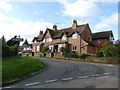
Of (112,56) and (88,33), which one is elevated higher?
(88,33)

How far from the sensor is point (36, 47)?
127ft

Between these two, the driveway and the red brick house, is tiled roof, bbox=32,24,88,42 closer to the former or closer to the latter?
the red brick house

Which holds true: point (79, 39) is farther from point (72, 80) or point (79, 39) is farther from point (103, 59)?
point (72, 80)

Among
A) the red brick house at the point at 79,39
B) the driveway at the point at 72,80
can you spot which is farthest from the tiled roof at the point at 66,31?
the driveway at the point at 72,80

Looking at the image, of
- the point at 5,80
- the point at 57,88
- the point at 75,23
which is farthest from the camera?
the point at 75,23

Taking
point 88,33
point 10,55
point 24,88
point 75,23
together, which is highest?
point 75,23

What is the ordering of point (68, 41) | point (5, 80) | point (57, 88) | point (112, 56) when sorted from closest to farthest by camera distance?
1. point (57, 88)
2. point (5, 80)
3. point (112, 56)
4. point (68, 41)

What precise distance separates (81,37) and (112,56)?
10.5 meters

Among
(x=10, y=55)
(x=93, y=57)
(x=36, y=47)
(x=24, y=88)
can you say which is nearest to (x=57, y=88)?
(x=24, y=88)

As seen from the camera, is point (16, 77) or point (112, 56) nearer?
point (16, 77)

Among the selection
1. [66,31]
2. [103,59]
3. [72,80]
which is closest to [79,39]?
Answer: [66,31]

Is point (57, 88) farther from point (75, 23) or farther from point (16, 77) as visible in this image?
point (75, 23)

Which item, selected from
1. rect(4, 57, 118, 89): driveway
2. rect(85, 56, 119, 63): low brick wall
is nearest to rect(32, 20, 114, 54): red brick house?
rect(85, 56, 119, 63): low brick wall

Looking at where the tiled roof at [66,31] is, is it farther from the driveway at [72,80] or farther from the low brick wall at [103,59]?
the driveway at [72,80]
